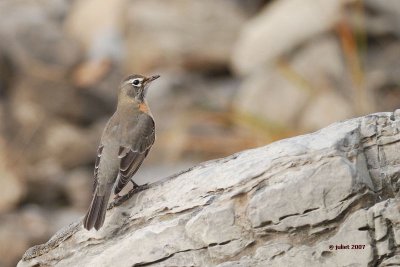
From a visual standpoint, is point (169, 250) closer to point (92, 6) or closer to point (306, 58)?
point (306, 58)

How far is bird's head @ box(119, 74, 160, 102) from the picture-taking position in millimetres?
13039

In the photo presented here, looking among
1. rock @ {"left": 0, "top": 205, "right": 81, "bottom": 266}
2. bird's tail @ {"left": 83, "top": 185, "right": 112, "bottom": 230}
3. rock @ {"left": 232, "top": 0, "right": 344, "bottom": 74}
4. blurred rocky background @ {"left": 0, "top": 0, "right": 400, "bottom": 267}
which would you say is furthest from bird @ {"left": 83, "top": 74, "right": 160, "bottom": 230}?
rock @ {"left": 232, "top": 0, "right": 344, "bottom": 74}

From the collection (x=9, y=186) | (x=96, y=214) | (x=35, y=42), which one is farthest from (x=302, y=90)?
(x=96, y=214)

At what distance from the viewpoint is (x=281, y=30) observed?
2459 cm

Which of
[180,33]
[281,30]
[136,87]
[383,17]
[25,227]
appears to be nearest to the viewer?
[136,87]

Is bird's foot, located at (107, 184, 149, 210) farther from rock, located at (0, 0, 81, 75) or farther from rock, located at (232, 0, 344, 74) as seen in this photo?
rock, located at (0, 0, 81, 75)

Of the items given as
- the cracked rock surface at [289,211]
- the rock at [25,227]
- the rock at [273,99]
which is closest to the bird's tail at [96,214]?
the cracked rock surface at [289,211]

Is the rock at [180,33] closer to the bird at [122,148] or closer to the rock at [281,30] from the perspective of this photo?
the rock at [281,30]

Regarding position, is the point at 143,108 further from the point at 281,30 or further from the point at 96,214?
the point at 281,30

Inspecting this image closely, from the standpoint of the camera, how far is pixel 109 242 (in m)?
10.1

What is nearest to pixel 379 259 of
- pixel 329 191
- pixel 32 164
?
pixel 329 191

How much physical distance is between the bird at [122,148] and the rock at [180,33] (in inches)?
547

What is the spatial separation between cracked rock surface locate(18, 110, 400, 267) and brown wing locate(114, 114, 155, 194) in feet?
4.18

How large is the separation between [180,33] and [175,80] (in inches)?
76.2
